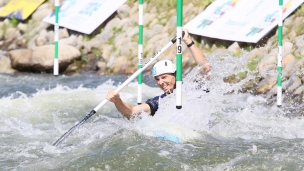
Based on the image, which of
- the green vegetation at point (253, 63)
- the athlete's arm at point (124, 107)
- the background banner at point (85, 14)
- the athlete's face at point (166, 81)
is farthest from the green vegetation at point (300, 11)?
the athlete's arm at point (124, 107)

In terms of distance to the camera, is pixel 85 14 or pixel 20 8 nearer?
pixel 85 14

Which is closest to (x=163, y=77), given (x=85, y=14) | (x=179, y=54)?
(x=179, y=54)

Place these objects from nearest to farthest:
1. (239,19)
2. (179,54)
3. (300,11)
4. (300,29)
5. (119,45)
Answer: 1. (179,54)
2. (300,29)
3. (300,11)
4. (239,19)
5. (119,45)

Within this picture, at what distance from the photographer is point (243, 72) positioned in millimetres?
11586

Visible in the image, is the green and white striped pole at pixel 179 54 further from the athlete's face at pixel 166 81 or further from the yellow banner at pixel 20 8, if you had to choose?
the yellow banner at pixel 20 8

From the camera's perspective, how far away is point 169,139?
22.5 ft

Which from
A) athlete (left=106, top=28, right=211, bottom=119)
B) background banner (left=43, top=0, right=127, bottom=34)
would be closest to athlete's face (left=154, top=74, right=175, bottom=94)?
athlete (left=106, top=28, right=211, bottom=119)

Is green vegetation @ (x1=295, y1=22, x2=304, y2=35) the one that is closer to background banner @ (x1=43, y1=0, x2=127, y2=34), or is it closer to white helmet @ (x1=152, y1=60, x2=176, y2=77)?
white helmet @ (x1=152, y1=60, x2=176, y2=77)

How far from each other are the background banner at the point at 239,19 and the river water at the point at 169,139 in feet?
8.19

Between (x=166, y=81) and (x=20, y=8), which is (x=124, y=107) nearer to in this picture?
(x=166, y=81)

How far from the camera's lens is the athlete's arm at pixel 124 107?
6590mm

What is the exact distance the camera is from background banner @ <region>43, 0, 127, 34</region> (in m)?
16.6

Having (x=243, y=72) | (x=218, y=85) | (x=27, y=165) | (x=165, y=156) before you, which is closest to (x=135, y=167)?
(x=165, y=156)

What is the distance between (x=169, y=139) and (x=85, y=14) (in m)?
10.6
